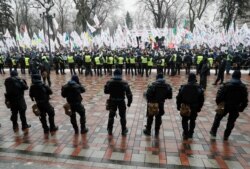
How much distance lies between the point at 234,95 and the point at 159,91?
169cm

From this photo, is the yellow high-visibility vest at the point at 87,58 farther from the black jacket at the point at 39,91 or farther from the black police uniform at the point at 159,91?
the black police uniform at the point at 159,91

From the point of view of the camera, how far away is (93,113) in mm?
8422

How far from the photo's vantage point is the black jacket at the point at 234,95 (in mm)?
5699

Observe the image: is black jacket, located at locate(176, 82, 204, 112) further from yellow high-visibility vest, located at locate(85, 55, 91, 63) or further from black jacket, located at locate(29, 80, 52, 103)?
yellow high-visibility vest, located at locate(85, 55, 91, 63)

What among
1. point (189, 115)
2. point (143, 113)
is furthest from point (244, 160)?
point (143, 113)

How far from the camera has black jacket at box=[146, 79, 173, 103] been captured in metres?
6.04

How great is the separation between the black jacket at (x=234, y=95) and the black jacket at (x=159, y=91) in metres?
1.22

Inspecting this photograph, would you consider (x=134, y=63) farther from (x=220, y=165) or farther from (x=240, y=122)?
(x=220, y=165)

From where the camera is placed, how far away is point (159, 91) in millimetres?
6051

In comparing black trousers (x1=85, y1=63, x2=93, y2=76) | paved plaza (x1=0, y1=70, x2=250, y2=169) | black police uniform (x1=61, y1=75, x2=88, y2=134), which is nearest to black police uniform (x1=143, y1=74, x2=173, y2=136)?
paved plaza (x1=0, y1=70, x2=250, y2=169)

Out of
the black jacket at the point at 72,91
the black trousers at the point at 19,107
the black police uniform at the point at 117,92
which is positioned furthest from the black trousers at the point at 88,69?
the black police uniform at the point at 117,92

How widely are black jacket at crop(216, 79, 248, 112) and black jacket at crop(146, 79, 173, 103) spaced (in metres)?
1.22

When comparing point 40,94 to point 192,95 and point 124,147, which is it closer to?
point 124,147

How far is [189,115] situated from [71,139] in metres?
2.89
